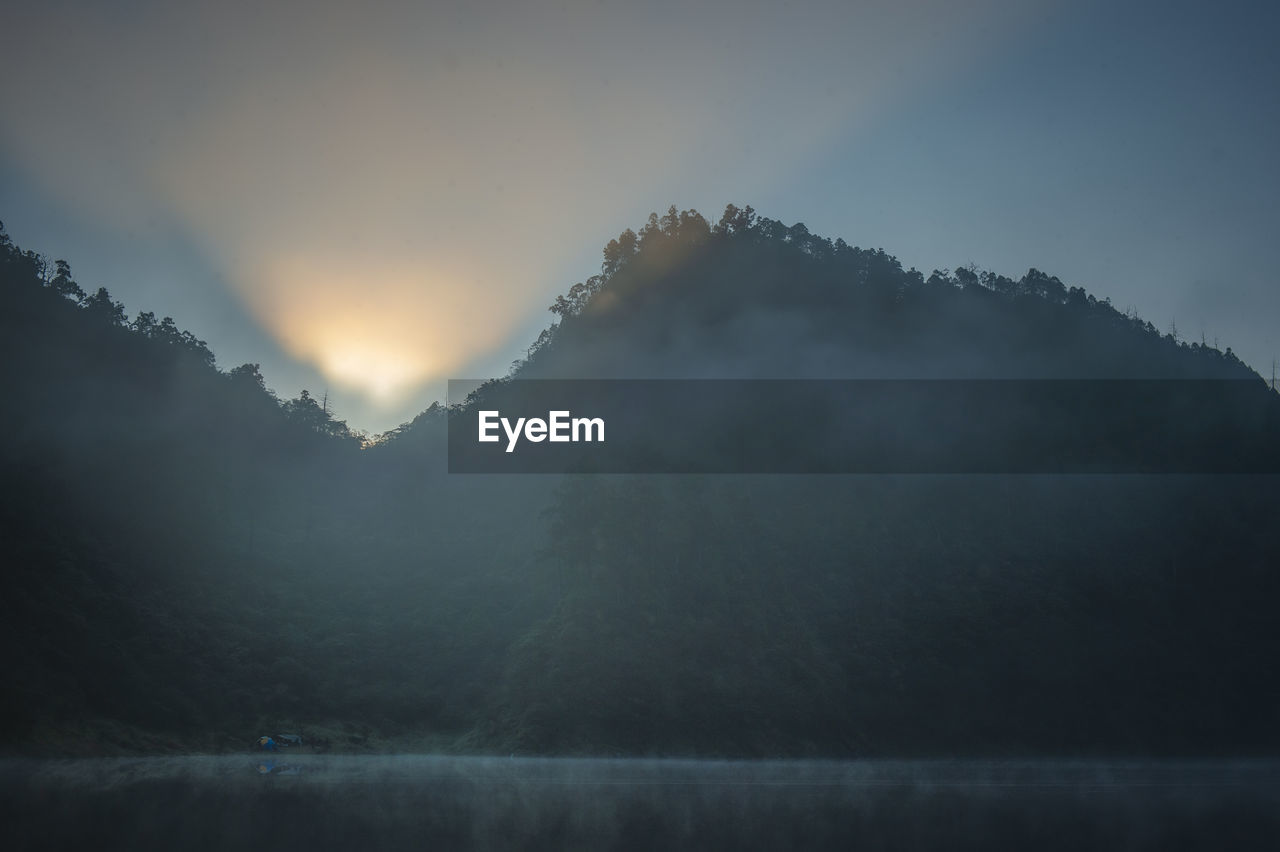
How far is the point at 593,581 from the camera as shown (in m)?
63.8

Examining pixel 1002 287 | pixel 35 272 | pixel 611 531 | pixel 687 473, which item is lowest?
pixel 611 531

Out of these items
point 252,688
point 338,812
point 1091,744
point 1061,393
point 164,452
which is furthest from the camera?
point 1061,393

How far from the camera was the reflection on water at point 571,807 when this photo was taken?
34.8m

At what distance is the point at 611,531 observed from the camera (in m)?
66.8

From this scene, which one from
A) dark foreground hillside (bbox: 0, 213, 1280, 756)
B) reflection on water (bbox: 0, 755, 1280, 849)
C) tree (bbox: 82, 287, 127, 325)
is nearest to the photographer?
reflection on water (bbox: 0, 755, 1280, 849)

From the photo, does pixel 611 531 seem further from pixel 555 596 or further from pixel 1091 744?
pixel 1091 744

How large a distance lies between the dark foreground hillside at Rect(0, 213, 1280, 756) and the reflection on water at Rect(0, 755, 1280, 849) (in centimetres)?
304

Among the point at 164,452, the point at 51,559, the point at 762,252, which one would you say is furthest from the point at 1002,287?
the point at 51,559

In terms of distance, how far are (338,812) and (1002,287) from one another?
101m

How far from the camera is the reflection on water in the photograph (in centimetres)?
3478
